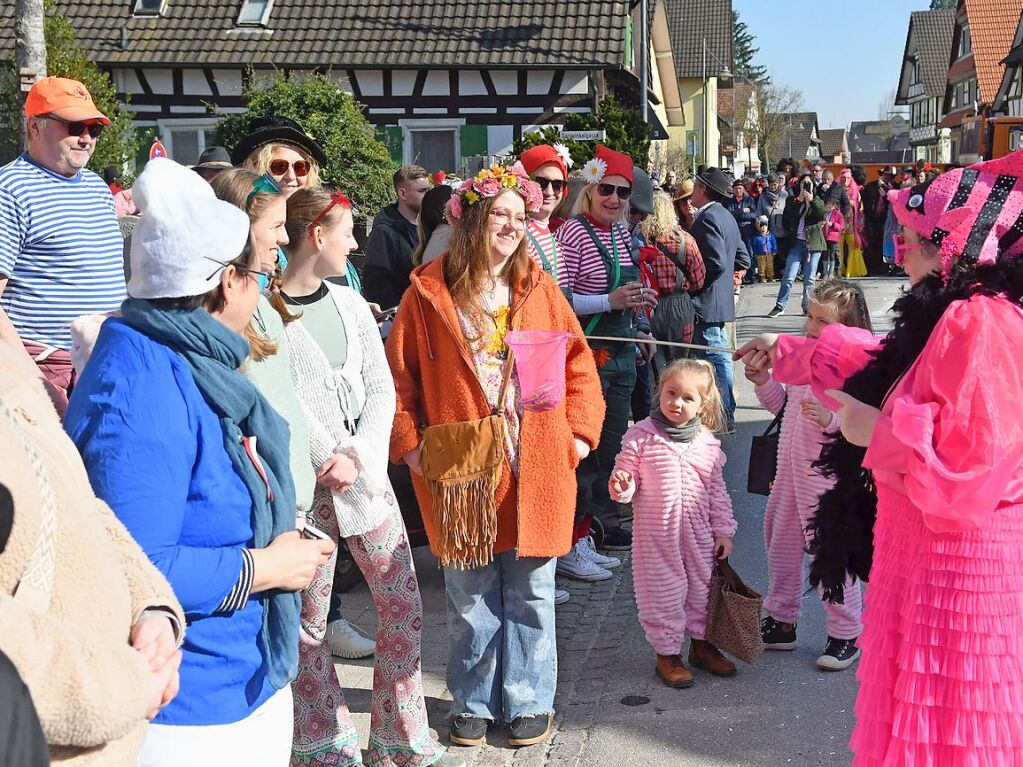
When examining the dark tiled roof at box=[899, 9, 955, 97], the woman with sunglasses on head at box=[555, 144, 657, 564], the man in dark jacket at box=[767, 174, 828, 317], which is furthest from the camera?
the dark tiled roof at box=[899, 9, 955, 97]

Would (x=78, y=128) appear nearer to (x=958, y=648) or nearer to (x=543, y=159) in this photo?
(x=543, y=159)

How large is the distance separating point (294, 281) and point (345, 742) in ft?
4.82

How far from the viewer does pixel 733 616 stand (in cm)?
434

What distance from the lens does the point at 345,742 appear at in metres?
3.54

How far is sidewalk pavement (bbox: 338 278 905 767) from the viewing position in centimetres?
384

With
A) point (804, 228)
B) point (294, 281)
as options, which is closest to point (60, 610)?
point (294, 281)

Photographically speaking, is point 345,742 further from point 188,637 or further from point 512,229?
point 512,229

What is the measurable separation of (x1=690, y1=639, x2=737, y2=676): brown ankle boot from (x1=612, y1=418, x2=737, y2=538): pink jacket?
1.49 feet

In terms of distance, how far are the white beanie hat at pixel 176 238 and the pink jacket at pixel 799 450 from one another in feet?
9.03

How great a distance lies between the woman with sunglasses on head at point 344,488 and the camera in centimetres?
342

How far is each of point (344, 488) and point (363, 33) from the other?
21.3 metres

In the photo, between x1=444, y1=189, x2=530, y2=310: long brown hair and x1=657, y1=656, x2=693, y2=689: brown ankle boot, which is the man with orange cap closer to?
x1=444, y1=189, x2=530, y2=310: long brown hair

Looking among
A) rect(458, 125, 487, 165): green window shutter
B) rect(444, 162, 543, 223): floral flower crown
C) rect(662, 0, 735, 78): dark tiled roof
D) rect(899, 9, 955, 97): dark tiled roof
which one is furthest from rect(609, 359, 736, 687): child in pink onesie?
rect(899, 9, 955, 97): dark tiled roof

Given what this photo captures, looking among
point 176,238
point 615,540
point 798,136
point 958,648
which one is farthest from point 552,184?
point 798,136
